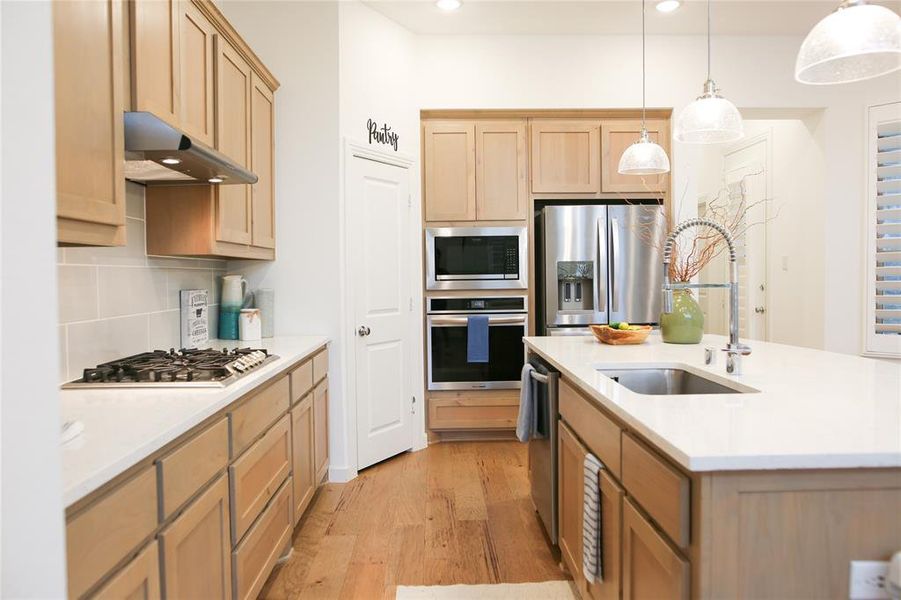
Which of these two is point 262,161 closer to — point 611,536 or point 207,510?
point 207,510

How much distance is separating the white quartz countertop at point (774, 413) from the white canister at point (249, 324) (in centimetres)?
168

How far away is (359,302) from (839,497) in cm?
272

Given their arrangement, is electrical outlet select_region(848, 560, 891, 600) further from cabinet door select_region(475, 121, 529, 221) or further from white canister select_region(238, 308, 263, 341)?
cabinet door select_region(475, 121, 529, 221)

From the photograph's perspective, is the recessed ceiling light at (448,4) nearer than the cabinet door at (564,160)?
Yes

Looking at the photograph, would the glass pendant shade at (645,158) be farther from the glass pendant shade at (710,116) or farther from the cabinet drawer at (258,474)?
the cabinet drawer at (258,474)

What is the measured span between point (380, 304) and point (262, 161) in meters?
1.13

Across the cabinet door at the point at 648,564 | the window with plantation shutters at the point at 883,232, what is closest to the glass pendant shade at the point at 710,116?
the cabinet door at the point at 648,564

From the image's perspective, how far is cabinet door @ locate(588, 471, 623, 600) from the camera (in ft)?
4.63

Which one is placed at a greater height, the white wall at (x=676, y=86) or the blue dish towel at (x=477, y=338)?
the white wall at (x=676, y=86)

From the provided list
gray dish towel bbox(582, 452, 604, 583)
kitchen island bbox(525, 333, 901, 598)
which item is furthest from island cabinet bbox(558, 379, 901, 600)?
gray dish towel bbox(582, 452, 604, 583)

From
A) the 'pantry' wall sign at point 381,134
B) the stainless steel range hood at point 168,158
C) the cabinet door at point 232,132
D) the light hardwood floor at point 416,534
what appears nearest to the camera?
the stainless steel range hood at point 168,158

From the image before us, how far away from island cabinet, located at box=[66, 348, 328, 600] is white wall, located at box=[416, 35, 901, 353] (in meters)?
2.62

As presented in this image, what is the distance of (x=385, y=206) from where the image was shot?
3.55 m

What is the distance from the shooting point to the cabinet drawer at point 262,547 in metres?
1.70
